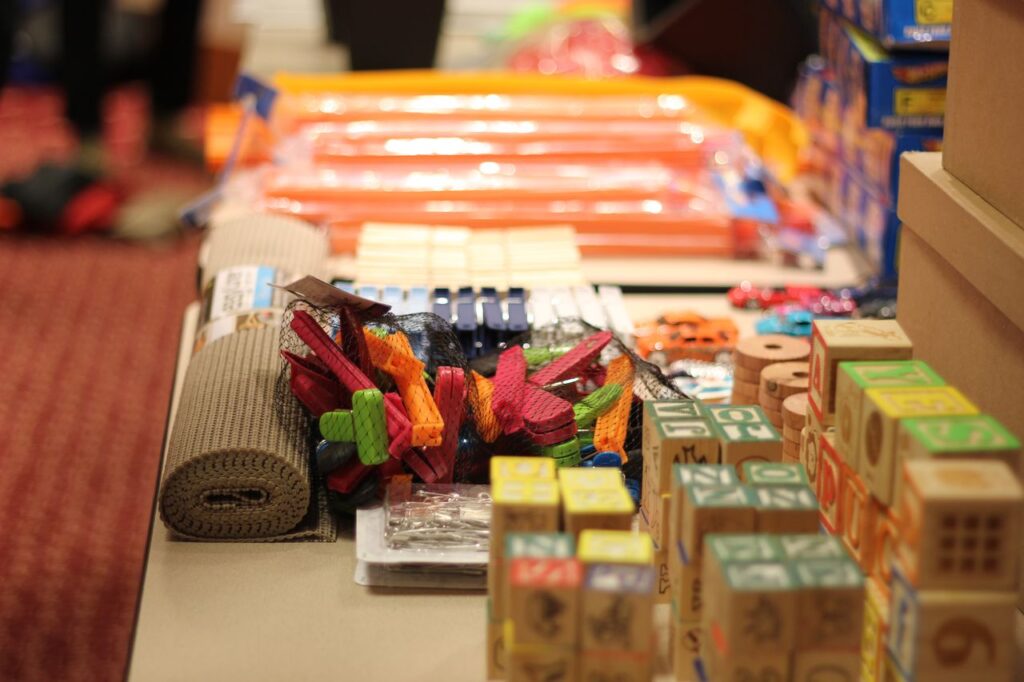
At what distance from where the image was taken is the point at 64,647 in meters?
2.49

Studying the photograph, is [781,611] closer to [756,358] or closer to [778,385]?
[778,385]

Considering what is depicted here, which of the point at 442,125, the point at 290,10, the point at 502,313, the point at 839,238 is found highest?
the point at 290,10

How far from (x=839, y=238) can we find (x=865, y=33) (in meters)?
0.42

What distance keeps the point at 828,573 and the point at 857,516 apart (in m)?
0.17

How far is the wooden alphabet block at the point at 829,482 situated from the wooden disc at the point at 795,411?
18cm

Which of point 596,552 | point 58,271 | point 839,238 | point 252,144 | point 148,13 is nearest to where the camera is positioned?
point 596,552

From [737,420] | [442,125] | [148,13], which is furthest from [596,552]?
[148,13]

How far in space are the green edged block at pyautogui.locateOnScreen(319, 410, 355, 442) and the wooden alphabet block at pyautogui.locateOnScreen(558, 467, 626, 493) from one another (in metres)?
0.37

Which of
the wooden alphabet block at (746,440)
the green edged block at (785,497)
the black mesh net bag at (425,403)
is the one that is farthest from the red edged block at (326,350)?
the green edged block at (785,497)

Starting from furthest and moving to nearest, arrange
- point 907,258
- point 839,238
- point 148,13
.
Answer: point 148,13, point 839,238, point 907,258

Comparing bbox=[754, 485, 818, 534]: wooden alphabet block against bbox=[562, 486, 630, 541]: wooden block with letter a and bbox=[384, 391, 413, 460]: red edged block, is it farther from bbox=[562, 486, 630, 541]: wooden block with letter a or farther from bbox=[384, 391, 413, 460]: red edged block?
bbox=[384, 391, 413, 460]: red edged block

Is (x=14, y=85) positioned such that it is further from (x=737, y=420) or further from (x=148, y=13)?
(x=737, y=420)

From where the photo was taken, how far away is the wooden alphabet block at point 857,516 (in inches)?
50.7

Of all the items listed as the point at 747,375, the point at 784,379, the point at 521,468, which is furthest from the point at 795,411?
the point at 521,468
